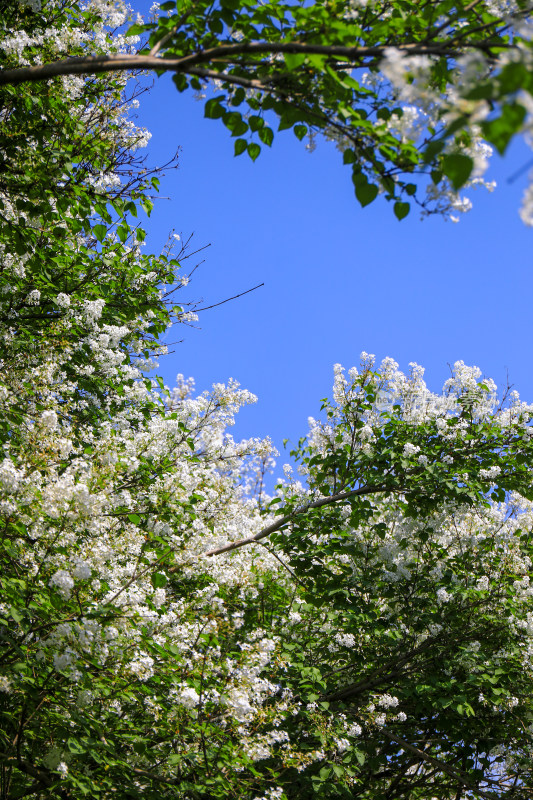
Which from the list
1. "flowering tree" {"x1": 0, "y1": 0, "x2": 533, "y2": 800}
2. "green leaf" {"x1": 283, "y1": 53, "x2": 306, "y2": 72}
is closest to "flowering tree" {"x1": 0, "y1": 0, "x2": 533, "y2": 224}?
"green leaf" {"x1": 283, "y1": 53, "x2": 306, "y2": 72}

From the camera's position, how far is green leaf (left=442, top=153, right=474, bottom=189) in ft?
6.16

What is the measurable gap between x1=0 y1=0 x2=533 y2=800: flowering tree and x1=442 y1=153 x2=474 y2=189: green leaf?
2.55 meters

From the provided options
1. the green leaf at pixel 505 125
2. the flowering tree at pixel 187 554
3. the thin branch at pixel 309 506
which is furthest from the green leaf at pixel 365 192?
the thin branch at pixel 309 506

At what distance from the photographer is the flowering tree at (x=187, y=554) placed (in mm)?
3994

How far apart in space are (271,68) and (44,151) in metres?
2.51

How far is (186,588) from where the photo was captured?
20.0 ft

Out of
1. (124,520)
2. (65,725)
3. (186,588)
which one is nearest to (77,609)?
(65,725)

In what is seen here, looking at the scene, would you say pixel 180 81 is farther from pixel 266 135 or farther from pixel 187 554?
pixel 187 554

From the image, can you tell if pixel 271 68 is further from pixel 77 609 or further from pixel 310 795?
pixel 310 795

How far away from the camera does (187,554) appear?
5.41 meters

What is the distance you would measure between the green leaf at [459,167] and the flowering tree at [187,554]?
2546 millimetres

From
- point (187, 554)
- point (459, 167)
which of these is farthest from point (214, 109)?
point (187, 554)

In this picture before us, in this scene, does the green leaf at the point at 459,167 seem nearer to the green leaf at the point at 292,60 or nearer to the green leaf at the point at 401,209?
the green leaf at the point at 401,209

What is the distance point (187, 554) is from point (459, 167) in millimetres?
4235
